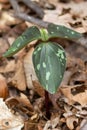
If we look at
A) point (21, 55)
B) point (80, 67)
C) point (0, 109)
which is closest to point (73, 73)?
point (80, 67)

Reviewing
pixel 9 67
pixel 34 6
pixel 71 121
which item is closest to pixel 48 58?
pixel 71 121

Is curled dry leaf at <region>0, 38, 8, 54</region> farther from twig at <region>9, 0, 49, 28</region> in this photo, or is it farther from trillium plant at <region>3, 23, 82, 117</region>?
trillium plant at <region>3, 23, 82, 117</region>

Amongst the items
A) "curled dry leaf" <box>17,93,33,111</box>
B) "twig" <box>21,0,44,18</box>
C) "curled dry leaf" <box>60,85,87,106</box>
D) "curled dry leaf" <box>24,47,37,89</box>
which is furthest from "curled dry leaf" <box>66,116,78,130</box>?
"twig" <box>21,0,44,18</box>

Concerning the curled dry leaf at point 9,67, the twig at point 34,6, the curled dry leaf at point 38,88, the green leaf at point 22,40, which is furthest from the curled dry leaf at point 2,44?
the green leaf at point 22,40

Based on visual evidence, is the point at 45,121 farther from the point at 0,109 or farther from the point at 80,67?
the point at 80,67

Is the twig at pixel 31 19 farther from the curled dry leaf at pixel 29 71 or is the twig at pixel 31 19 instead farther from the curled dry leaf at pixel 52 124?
the curled dry leaf at pixel 52 124

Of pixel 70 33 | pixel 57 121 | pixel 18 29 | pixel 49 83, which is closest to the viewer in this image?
pixel 49 83
